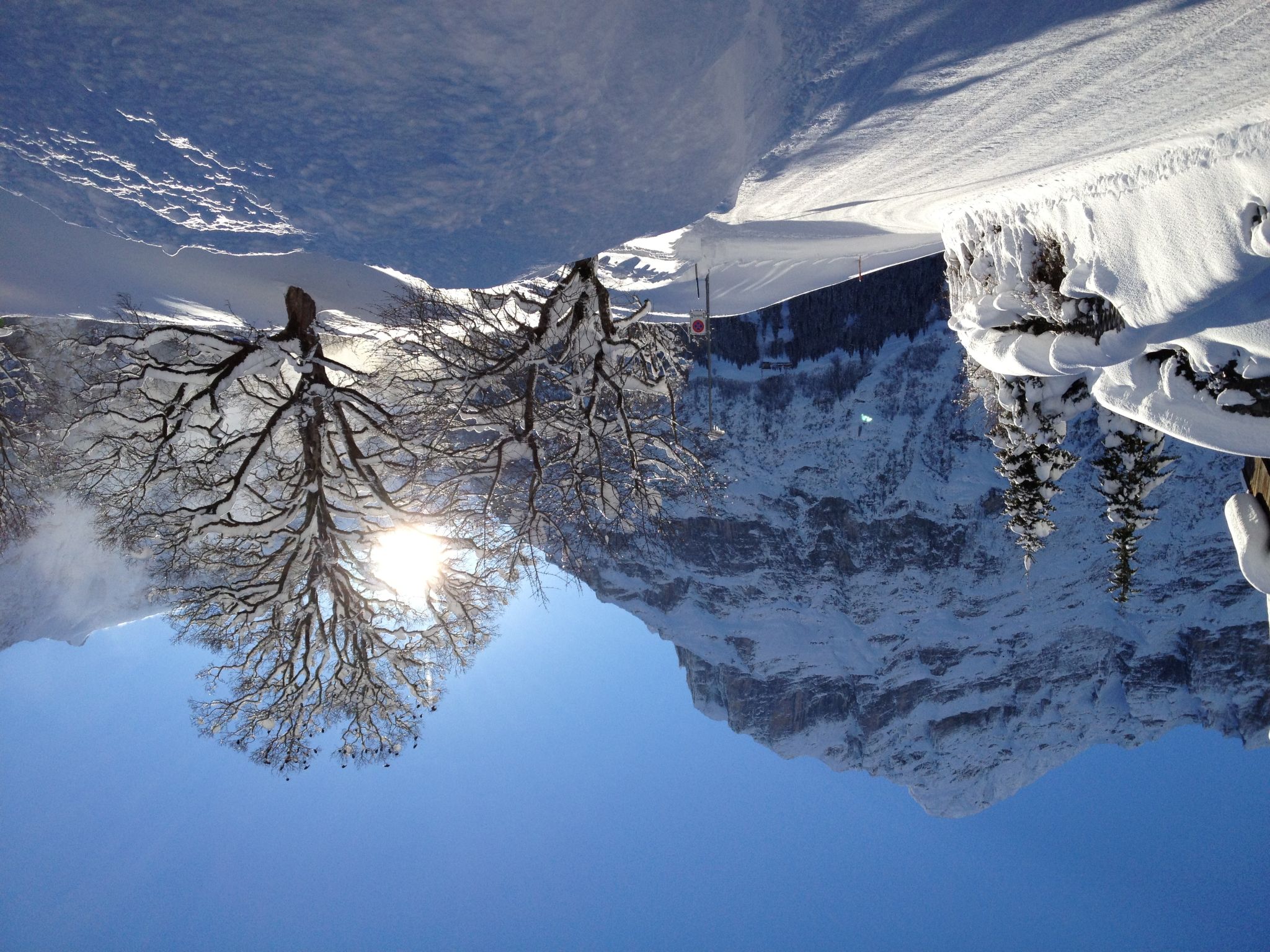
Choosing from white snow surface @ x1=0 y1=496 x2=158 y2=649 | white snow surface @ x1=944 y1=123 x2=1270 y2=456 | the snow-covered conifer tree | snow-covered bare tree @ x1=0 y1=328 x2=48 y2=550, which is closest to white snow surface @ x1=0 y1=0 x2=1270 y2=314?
white snow surface @ x1=944 y1=123 x2=1270 y2=456

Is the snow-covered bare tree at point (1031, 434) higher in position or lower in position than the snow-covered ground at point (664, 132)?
lower

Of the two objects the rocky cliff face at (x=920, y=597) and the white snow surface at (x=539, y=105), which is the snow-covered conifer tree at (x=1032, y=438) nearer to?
the white snow surface at (x=539, y=105)

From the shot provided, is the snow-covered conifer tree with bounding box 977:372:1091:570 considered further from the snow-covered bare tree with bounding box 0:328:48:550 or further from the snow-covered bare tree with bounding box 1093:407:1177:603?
the snow-covered bare tree with bounding box 0:328:48:550

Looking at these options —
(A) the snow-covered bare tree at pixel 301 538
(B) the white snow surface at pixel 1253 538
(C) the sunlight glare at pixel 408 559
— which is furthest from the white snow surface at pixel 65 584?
(B) the white snow surface at pixel 1253 538

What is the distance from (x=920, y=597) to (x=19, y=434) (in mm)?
23681

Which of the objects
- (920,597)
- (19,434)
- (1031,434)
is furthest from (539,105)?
(920,597)

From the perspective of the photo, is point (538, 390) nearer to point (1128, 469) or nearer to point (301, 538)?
point (301, 538)

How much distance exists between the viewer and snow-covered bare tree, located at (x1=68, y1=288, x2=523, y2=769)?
6137mm

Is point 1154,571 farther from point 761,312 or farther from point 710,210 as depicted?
point 710,210

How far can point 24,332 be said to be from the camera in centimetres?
1184

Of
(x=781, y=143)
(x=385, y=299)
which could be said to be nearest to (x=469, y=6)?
(x=781, y=143)

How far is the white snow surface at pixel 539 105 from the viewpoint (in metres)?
2.12

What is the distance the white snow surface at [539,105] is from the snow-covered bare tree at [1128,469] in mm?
5320

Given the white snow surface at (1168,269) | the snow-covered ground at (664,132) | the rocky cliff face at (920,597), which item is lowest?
the rocky cliff face at (920,597)
